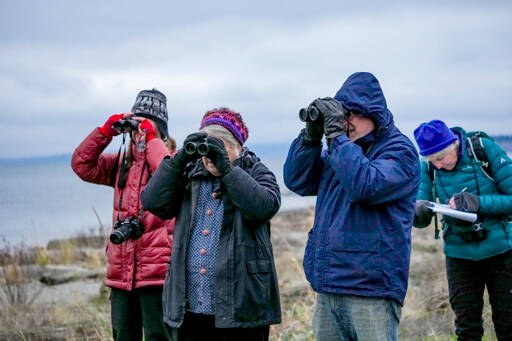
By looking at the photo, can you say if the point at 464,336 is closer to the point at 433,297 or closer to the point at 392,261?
the point at 392,261

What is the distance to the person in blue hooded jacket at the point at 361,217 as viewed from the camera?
8.63 ft

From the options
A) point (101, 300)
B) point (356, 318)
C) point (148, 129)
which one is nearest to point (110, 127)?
point (148, 129)

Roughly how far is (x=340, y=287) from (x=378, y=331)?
253 mm

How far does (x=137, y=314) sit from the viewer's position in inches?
142

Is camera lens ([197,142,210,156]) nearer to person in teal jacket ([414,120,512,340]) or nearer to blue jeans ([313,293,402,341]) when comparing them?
blue jeans ([313,293,402,341])

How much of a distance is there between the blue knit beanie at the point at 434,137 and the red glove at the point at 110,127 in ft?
6.24

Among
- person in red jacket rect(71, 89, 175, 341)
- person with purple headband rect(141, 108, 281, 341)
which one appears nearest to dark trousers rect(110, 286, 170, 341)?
person in red jacket rect(71, 89, 175, 341)

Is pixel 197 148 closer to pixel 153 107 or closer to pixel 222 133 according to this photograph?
pixel 222 133

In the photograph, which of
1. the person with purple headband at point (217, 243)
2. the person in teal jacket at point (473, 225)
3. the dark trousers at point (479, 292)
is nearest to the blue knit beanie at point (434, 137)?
the person in teal jacket at point (473, 225)

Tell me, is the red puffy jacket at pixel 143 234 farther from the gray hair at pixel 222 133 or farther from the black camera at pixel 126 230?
the gray hair at pixel 222 133

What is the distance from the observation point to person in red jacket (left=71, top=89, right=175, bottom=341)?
3.47 meters

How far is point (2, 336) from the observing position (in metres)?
5.04

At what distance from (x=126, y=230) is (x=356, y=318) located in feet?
4.72

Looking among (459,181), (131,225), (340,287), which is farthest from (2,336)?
(459,181)
